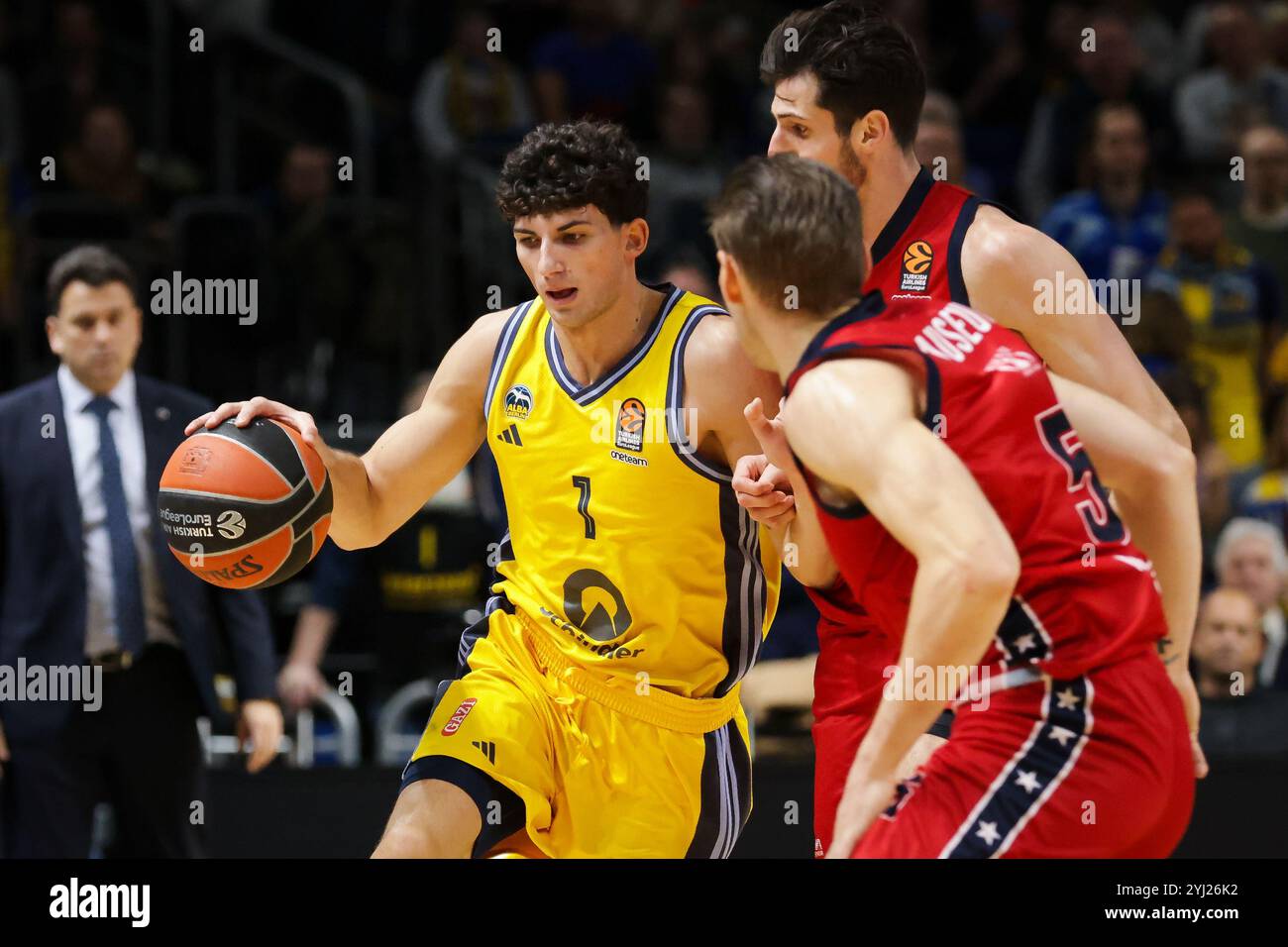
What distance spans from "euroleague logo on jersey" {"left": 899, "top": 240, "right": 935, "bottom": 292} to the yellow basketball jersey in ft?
1.62

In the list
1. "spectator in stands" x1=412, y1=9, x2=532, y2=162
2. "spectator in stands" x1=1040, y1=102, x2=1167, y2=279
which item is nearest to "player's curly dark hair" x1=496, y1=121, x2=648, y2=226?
"spectator in stands" x1=1040, y1=102, x2=1167, y2=279

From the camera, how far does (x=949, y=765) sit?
311 cm

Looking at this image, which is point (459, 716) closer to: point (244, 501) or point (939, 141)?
point (244, 501)

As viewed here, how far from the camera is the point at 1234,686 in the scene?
662cm

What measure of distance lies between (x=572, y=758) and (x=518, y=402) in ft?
2.87

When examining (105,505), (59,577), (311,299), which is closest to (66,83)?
(311,299)

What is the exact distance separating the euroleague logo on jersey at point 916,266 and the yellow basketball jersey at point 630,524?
492 millimetres

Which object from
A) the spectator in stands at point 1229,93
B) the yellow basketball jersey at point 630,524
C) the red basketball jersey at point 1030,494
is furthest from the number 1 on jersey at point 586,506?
the spectator in stands at point 1229,93

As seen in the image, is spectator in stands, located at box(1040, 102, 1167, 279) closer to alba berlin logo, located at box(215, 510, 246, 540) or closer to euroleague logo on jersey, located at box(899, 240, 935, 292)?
euroleague logo on jersey, located at box(899, 240, 935, 292)

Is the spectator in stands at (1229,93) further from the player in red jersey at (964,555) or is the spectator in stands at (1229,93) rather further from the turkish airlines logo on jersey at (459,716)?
the player in red jersey at (964,555)

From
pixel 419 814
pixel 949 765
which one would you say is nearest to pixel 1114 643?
pixel 949 765

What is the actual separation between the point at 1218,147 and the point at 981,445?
6.98 metres

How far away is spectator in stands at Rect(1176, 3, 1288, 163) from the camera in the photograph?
931 centimetres
